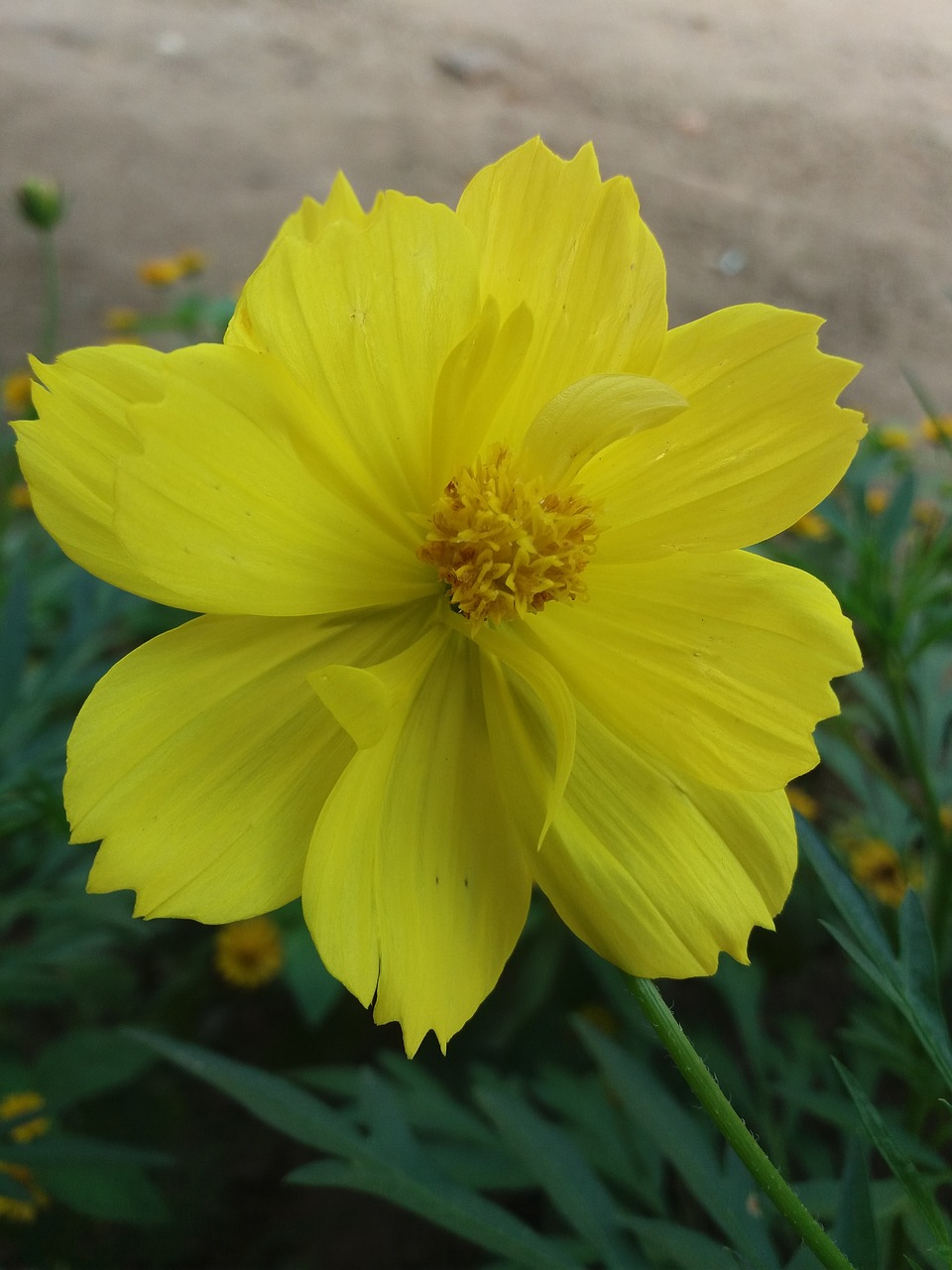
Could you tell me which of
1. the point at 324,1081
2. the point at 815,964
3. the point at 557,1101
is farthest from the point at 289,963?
the point at 815,964

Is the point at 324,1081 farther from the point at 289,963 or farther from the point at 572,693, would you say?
the point at 572,693

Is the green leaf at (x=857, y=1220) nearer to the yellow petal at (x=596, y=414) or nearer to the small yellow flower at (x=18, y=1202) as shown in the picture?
the yellow petal at (x=596, y=414)

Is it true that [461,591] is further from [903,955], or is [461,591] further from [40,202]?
[40,202]

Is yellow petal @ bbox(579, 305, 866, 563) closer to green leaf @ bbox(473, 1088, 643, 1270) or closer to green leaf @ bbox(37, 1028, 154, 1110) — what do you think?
green leaf @ bbox(473, 1088, 643, 1270)

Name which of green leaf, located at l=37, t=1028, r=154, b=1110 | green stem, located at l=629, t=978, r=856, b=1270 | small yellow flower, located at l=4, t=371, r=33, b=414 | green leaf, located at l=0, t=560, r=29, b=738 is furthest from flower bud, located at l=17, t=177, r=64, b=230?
green stem, located at l=629, t=978, r=856, b=1270

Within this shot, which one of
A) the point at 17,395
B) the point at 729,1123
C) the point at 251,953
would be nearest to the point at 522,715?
the point at 729,1123

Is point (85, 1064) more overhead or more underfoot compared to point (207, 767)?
more underfoot
